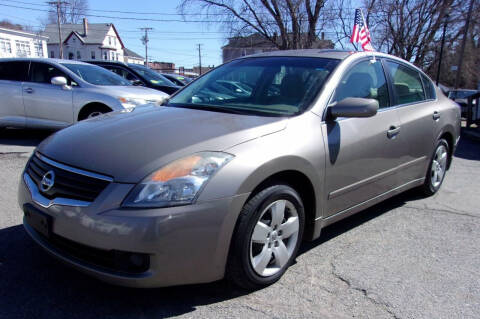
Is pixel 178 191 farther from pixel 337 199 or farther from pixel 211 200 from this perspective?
pixel 337 199

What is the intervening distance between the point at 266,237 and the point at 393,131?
175 cm

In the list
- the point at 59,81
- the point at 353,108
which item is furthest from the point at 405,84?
the point at 59,81

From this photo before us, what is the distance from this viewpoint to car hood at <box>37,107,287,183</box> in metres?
2.33

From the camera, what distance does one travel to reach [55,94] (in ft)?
23.7

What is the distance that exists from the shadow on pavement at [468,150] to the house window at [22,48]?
1799 inches

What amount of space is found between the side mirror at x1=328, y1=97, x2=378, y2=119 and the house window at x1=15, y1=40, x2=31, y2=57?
48.3 m

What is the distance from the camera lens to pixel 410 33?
25.3 meters

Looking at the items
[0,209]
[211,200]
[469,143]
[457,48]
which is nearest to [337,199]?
[211,200]

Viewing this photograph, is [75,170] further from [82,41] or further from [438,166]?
[82,41]

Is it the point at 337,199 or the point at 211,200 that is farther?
the point at 337,199

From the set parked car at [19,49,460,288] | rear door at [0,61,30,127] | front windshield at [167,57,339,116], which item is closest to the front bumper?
parked car at [19,49,460,288]

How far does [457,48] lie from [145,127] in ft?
115

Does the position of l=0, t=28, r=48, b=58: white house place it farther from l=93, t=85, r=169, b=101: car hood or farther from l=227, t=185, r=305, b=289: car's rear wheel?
l=227, t=185, r=305, b=289: car's rear wheel

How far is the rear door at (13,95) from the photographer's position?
742cm
